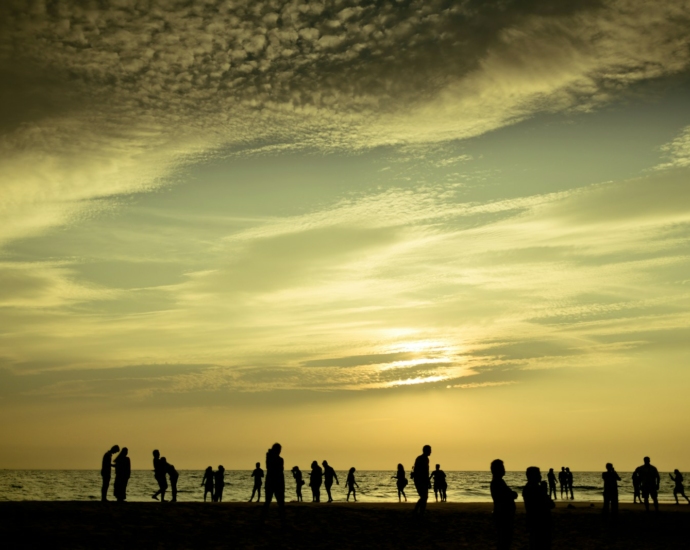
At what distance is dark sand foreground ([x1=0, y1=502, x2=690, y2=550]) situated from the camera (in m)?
16.8

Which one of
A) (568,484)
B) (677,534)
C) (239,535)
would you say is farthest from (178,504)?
(568,484)

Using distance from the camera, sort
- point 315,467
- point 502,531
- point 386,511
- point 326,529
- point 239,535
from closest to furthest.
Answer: point 502,531, point 239,535, point 326,529, point 386,511, point 315,467

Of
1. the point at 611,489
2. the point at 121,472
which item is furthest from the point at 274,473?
the point at 611,489

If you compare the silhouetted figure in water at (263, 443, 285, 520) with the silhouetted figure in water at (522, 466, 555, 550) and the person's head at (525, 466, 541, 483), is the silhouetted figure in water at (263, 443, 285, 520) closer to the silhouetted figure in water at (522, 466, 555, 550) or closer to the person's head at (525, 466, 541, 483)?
the silhouetted figure in water at (522, 466, 555, 550)

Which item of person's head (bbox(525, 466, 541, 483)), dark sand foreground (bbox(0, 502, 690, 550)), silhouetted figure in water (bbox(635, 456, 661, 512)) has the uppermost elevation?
person's head (bbox(525, 466, 541, 483))

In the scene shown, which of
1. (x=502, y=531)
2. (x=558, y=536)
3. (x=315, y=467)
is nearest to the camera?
(x=502, y=531)

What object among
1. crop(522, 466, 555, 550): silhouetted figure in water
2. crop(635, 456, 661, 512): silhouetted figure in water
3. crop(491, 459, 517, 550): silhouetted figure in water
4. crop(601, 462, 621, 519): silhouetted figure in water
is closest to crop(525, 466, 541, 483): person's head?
crop(522, 466, 555, 550): silhouetted figure in water

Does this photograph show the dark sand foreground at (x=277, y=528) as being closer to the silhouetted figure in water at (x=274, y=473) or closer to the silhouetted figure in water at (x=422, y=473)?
the silhouetted figure in water at (x=274, y=473)

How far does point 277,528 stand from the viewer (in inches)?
768

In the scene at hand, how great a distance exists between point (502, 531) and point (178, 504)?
47.5 ft

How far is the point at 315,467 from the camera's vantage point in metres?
31.9

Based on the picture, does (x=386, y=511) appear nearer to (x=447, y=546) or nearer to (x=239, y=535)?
(x=447, y=546)

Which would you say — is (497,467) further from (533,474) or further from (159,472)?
(159,472)

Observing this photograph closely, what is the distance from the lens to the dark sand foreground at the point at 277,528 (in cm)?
1681
